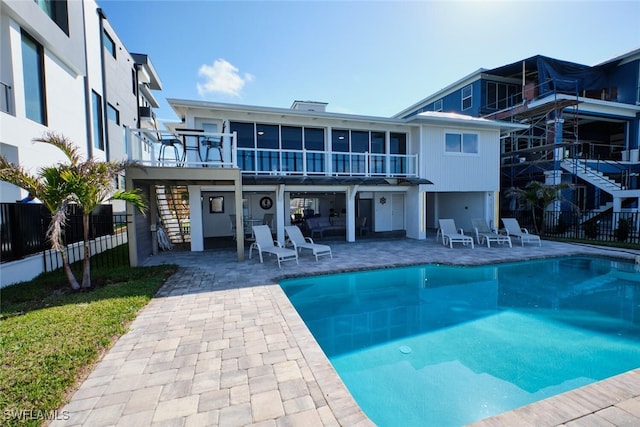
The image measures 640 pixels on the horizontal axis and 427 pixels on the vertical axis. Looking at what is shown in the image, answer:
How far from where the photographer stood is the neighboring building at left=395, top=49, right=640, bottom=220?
15.5 meters

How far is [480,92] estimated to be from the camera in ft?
57.3

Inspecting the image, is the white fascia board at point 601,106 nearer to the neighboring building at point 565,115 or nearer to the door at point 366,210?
the neighboring building at point 565,115

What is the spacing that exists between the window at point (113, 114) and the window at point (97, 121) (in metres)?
0.92

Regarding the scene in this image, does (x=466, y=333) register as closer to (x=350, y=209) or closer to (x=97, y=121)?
(x=350, y=209)

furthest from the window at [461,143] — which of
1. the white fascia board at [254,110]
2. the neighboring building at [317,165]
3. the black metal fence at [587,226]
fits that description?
the black metal fence at [587,226]

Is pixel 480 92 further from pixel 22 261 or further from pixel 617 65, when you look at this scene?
pixel 22 261

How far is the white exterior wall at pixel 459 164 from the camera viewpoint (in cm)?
1280

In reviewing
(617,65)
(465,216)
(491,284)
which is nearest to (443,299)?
(491,284)

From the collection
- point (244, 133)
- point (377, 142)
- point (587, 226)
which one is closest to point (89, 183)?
point (244, 133)

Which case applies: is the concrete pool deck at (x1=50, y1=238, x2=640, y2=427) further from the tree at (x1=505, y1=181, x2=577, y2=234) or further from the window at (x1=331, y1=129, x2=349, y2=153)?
the tree at (x1=505, y1=181, x2=577, y2=234)

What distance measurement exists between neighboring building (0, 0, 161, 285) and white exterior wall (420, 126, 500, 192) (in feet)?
43.4

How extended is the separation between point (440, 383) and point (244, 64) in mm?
13565

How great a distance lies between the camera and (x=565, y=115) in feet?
54.2

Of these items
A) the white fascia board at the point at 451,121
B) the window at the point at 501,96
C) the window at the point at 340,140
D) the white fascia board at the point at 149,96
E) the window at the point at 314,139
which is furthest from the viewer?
the white fascia board at the point at 149,96
